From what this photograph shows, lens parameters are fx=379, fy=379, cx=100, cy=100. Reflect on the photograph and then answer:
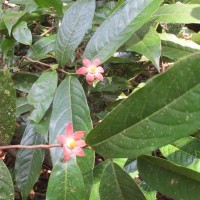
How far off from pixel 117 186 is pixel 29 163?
377 mm

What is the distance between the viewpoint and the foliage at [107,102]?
61 centimetres

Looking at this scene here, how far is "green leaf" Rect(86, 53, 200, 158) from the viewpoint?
0.57 meters

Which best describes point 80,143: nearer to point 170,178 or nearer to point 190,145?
point 170,178

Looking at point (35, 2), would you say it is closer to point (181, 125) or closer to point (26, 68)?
point (26, 68)

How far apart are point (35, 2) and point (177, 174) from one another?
72 centimetres

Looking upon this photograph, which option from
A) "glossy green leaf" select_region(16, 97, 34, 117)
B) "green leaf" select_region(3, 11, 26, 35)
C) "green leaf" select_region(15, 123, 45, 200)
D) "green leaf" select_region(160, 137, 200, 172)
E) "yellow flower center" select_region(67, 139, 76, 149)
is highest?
"green leaf" select_region(3, 11, 26, 35)

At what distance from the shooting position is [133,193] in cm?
84

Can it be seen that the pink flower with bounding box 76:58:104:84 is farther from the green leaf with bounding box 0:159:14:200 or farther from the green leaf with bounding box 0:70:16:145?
the green leaf with bounding box 0:159:14:200

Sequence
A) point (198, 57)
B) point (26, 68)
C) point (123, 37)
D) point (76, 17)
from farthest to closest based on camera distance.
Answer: point (26, 68) → point (76, 17) → point (123, 37) → point (198, 57)

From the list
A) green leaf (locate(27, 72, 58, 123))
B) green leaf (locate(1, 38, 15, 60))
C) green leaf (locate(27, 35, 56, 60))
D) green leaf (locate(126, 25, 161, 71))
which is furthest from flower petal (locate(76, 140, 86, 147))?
green leaf (locate(1, 38, 15, 60))

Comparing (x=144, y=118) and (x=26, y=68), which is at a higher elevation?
(x=144, y=118)

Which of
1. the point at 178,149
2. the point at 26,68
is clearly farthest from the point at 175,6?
the point at 26,68

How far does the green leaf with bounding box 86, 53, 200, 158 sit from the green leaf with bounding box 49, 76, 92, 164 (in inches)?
7.6

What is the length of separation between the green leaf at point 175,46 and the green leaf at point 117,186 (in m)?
0.44
